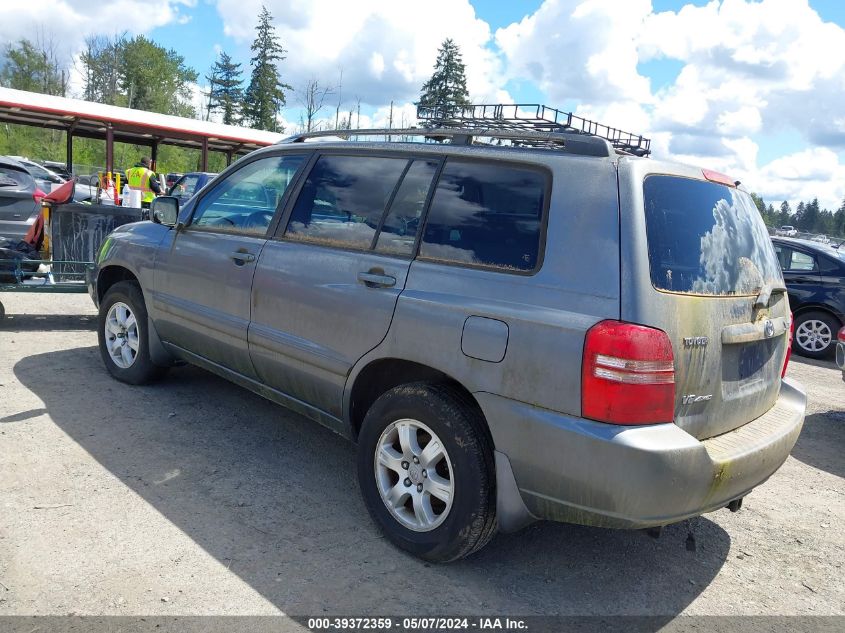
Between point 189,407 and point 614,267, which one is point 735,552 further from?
point 189,407

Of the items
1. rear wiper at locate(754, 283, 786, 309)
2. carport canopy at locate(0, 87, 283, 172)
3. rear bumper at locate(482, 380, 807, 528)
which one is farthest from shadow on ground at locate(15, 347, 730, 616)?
carport canopy at locate(0, 87, 283, 172)

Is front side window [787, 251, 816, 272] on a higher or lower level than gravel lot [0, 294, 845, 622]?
higher

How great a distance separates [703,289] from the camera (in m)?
2.74

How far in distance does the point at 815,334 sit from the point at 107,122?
1692 centimetres

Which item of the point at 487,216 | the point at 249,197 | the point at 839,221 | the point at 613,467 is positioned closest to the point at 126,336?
the point at 249,197

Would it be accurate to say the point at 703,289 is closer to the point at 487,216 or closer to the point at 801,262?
the point at 487,216

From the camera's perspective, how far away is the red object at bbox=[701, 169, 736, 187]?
3129 mm

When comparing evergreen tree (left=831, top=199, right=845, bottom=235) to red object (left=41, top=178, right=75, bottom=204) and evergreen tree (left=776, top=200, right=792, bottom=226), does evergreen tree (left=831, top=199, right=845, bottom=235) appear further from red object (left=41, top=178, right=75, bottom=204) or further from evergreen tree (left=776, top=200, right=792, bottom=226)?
red object (left=41, top=178, right=75, bottom=204)

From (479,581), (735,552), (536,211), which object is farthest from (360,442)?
(735,552)

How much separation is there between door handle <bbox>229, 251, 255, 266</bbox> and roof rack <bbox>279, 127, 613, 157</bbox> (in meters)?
0.84

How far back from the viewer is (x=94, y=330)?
7129 mm

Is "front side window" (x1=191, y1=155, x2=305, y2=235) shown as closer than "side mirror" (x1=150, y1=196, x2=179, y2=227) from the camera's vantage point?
Yes

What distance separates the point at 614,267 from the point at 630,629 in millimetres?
1476

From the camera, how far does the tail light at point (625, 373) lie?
2.48 m
